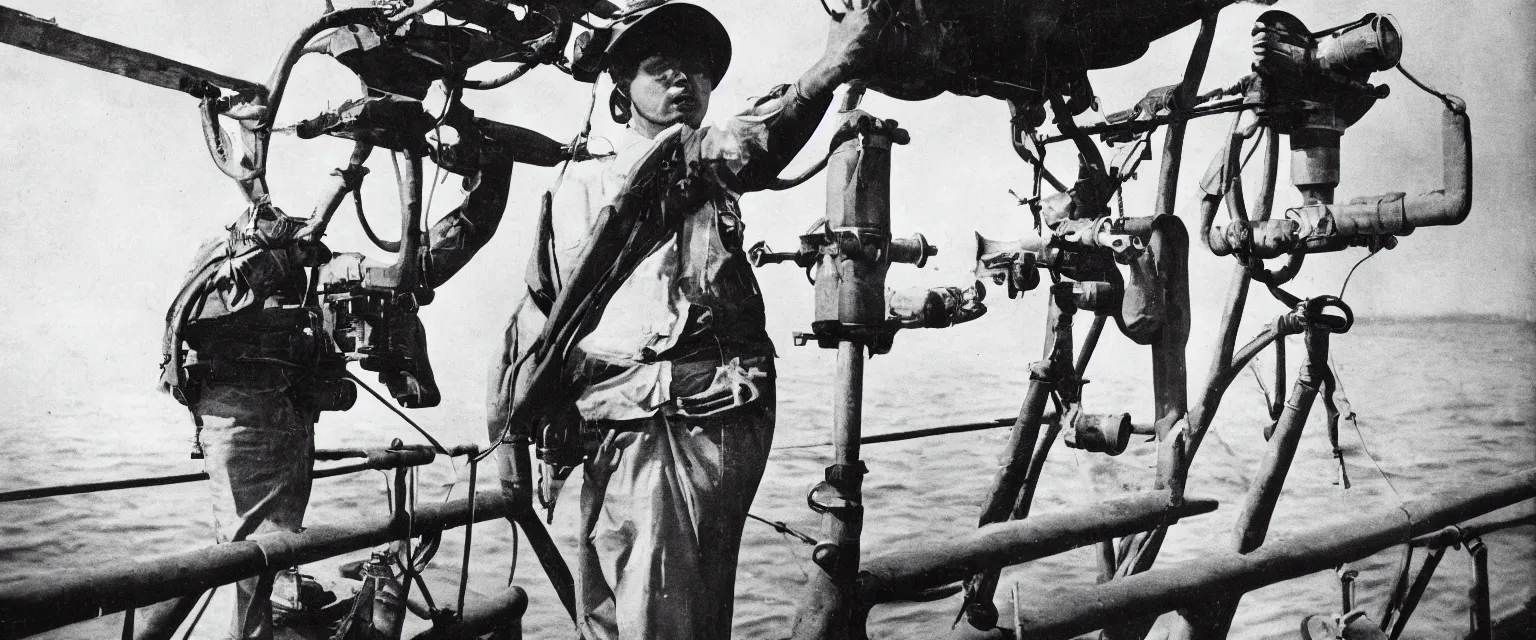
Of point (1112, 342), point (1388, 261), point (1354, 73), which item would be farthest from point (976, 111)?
point (1354, 73)

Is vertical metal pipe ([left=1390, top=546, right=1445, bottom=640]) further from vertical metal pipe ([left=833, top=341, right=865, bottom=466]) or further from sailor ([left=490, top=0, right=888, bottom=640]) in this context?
sailor ([left=490, top=0, right=888, bottom=640])

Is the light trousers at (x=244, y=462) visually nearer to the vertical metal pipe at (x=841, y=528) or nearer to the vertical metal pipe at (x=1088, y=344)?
the vertical metal pipe at (x=841, y=528)

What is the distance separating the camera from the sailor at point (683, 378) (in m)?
2.40

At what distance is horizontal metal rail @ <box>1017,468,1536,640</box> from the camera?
3.23 meters

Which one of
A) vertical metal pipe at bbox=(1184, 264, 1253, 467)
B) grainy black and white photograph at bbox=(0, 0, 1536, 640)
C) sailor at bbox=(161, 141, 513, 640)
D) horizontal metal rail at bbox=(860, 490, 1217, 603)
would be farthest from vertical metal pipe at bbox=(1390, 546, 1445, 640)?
sailor at bbox=(161, 141, 513, 640)

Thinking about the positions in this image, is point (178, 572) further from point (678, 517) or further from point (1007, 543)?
point (1007, 543)

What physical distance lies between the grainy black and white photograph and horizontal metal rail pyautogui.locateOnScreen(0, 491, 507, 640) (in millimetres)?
12

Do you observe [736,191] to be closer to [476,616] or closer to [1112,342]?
[476,616]

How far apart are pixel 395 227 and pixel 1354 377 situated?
482 cm

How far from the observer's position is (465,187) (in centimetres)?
366

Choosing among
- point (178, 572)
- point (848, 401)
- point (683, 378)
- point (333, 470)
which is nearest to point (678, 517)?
point (683, 378)

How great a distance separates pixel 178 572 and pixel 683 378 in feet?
4.98

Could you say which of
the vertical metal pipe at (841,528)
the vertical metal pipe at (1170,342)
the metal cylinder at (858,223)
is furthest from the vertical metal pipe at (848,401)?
the vertical metal pipe at (1170,342)

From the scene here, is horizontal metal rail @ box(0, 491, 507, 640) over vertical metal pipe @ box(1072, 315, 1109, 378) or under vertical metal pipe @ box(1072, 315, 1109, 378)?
under
